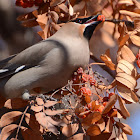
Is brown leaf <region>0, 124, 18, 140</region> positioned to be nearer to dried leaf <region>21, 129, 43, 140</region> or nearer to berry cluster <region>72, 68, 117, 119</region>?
dried leaf <region>21, 129, 43, 140</region>

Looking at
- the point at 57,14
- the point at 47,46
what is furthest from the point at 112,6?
the point at 47,46

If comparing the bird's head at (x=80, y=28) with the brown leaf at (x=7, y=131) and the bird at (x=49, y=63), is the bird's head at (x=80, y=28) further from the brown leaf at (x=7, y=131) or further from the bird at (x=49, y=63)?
the brown leaf at (x=7, y=131)

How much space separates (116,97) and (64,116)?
0.19m

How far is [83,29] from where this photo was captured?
1.16 meters

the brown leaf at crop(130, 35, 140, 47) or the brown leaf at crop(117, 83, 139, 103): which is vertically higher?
the brown leaf at crop(130, 35, 140, 47)

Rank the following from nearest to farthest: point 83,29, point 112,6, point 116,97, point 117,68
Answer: point 116,97 < point 117,68 < point 83,29 < point 112,6

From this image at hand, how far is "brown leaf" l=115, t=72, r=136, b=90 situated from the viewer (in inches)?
39.4

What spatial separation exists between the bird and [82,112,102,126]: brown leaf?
7.1 inches

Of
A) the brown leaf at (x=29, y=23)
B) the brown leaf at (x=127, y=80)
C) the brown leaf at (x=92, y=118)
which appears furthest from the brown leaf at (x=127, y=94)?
the brown leaf at (x=29, y=23)

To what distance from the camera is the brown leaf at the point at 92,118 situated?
Answer: 0.95 meters

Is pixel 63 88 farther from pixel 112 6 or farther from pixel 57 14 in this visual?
pixel 112 6

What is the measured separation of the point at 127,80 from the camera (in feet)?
3.31

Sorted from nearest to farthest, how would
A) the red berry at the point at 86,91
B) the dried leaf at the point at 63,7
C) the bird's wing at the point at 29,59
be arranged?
the red berry at the point at 86,91 → the bird's wing at the point at 29,59 → the dried leaf at the point at 63,7

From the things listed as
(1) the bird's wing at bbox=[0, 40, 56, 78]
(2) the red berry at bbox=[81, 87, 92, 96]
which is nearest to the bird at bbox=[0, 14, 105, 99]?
(1) the bird's wing at bbox=[0, 40, 56, 78]
